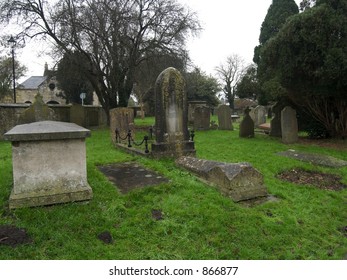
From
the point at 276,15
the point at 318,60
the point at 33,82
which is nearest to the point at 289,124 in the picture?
the point at 318,60

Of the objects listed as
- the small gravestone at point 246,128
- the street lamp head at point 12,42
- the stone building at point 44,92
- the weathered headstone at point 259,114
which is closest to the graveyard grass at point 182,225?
the small gravestone at point 246,128

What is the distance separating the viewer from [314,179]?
6895mm

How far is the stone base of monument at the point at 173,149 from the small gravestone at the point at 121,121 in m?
4.99

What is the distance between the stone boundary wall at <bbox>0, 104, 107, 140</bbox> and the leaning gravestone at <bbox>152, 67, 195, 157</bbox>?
30.2ft

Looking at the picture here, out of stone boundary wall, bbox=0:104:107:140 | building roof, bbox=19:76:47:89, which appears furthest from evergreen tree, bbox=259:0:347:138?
building roof, bbox=19:76:47:89

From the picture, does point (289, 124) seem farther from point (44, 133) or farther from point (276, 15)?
point (276, 15)

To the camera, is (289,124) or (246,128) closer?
(289,124)

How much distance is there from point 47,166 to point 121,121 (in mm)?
8642

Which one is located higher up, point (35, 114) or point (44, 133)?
point (35, 114)

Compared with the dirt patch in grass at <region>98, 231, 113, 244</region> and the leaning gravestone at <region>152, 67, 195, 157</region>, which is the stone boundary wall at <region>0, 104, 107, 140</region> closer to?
the leaning gravestone at <region>152, 67, 195, 157</region>

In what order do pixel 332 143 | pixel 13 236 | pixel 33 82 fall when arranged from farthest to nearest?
pixel 33 82, pixel 332 143, pixel 13 236

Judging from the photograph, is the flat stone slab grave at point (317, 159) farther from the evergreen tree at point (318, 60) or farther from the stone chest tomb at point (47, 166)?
the stone chest tomb at point (47, 166)

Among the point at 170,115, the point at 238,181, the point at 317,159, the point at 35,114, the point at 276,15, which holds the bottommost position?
the point at 317,159

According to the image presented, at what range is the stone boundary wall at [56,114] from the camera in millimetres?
14805
